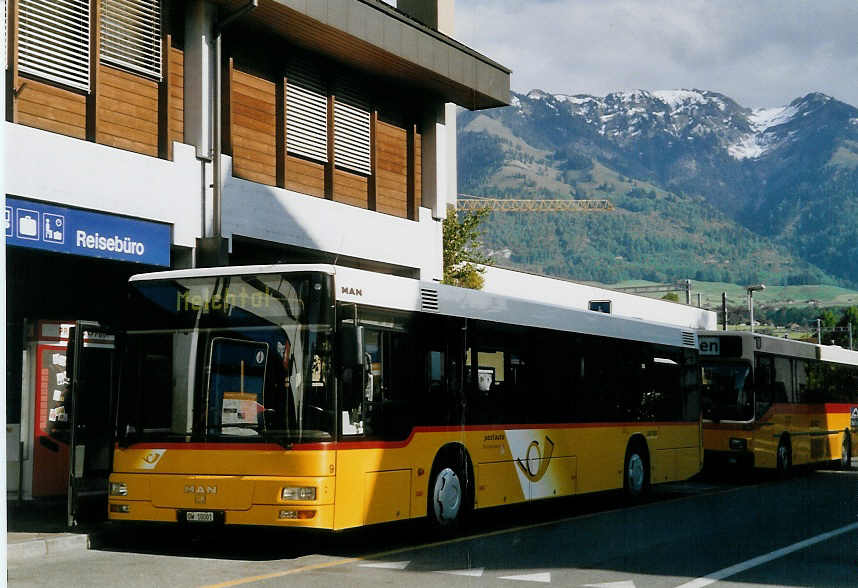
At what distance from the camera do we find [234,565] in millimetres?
10852

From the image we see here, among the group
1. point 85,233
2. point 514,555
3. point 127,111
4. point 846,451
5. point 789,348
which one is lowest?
point 514,555

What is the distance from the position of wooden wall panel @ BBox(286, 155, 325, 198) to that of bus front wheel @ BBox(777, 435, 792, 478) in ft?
37.6

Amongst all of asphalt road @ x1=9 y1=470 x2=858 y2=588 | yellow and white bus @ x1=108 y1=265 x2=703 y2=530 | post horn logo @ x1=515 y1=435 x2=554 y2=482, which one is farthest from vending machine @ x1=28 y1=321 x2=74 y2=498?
post horn logo @ x1=515 y1=435 x2=554 y2=482

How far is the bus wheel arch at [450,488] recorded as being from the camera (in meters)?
12.9

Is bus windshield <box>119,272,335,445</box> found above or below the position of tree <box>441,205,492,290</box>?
below

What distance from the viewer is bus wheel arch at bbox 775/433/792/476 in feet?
80.9

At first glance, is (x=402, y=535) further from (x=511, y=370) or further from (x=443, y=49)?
(x=443, y=49)

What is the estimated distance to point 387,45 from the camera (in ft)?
67.5

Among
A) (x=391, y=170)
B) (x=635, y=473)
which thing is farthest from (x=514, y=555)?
(x=391, y=170)

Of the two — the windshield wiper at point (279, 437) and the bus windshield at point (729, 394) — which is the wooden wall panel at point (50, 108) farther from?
the bus windshield at point (729, 394)

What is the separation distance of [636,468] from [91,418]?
27.4ft

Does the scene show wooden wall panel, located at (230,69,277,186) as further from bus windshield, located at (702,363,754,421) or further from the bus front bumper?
bus windshield, located at (702,363,754,421)

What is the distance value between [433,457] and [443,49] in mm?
11584

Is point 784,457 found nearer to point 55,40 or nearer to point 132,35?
point 132,35
